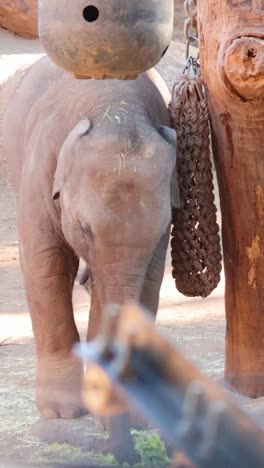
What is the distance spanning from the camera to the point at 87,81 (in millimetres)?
3896

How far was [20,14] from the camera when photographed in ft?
40.8

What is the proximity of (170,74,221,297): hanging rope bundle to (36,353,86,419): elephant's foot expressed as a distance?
631mm

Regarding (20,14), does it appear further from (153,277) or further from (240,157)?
Result: (240,157)

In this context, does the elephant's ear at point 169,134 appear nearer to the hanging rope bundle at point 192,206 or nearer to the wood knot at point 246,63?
the hanging rope bundle at point 192,206

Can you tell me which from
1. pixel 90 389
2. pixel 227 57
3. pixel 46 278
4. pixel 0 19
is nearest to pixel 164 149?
pixel 227 57

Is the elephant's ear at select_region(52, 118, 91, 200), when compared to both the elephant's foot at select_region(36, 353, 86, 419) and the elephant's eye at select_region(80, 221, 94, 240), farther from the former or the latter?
the elephant's foot at select_region(36, 353, 86, 419)

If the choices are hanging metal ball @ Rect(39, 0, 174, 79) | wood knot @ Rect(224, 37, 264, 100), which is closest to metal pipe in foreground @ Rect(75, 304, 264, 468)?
hanging metal ball @ Rect(39, 0, 174, 79)

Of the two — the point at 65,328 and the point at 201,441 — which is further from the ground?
the point at 201,441

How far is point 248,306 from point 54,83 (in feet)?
4.48

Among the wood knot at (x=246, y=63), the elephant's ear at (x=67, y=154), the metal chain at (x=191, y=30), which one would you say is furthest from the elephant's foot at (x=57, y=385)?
the wood knot at (x=246, y=63)

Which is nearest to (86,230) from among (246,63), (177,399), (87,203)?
(87,203)

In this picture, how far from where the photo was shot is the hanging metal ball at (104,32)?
256cm

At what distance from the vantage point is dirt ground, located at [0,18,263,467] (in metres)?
3.66

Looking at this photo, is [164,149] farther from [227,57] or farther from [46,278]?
[46,278]
